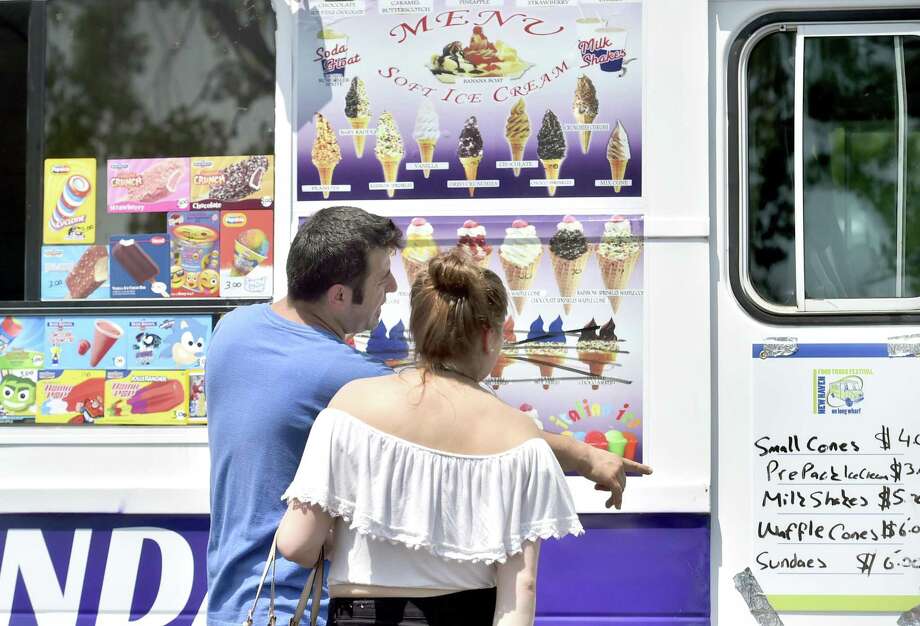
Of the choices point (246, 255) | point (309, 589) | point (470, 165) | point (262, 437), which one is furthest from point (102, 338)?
point (309, 589)

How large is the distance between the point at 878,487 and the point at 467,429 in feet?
4.54

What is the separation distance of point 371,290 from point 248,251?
0.75 metres

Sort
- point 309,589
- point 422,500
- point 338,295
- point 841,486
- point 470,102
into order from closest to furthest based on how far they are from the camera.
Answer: point 422,500 < point 309,589 < point 338,295 < point 841,486 < point 470,102

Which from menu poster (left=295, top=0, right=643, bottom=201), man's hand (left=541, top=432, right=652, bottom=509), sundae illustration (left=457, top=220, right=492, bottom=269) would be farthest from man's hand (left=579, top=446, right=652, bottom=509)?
menu poster (left=295, top=0, right=643, bottom=201)

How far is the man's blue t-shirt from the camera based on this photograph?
6.02ft

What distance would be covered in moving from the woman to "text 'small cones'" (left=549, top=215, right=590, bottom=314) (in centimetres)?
89

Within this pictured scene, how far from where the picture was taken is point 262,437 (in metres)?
1.84

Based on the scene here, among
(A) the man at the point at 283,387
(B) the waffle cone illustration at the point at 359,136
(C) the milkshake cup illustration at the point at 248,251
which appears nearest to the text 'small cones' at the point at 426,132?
(B) the waffle cone illustration at the point at 359,136

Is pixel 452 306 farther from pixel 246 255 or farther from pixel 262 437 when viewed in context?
pixel 246 255

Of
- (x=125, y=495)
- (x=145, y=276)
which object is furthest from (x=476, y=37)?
(x=125, y=495)

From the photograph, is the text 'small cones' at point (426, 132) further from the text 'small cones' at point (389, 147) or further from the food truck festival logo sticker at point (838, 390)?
the food truck festival logo sticker at point (838, 390)

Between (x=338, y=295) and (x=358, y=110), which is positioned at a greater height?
(x=358, y=110)

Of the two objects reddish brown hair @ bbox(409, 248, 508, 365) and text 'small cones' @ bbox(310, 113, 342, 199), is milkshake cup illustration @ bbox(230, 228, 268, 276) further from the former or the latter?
reddish brown hair @ bbox(409, 248, 508, 365)

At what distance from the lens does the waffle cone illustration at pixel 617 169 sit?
2527mm
